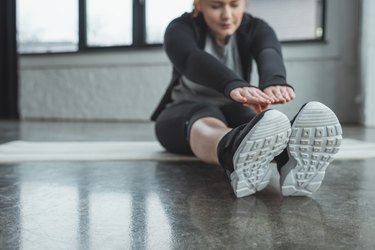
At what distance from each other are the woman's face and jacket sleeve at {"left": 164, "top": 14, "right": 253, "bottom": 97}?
8 centimetres

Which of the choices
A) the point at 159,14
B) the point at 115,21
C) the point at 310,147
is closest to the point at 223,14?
the point at 310,147

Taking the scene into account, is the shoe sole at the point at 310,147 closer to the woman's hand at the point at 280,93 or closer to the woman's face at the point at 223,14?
the woman's hand at the point at 280,93

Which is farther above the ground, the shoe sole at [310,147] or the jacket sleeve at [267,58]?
the jacket sleeve at [267,58]

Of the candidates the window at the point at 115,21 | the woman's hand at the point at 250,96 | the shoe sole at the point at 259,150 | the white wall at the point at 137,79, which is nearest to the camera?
the shoe sole at the point at 259,150

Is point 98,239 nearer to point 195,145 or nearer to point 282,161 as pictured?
point 282,161

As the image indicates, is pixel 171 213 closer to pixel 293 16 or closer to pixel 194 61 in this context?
pixel 194 61

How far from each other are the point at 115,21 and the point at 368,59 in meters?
2.36

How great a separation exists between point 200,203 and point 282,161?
210 mm

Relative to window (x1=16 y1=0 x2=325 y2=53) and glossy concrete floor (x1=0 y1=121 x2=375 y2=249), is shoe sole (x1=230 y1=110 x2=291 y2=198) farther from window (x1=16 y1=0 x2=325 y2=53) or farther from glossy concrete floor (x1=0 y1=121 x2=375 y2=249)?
window (x1=16 y1=0 x2=325 y2=53)

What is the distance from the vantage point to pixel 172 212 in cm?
85

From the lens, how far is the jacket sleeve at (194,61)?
1097 mm

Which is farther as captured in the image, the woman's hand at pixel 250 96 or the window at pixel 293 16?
the window at pixel 293 16

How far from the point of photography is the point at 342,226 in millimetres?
762

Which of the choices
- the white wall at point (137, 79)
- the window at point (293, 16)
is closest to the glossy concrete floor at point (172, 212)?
the white wall at point (137, 79)
